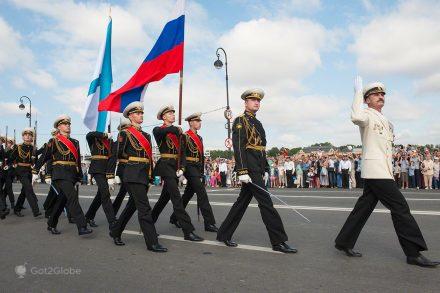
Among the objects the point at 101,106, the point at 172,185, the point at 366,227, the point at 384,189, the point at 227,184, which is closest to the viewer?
the point at 384,189

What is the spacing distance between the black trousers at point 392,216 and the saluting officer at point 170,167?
7.53 feet

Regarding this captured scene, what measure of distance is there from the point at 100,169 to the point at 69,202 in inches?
39.3

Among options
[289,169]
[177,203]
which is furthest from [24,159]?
[289,169]

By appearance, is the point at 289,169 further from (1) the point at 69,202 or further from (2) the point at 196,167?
(1) the point at 69,202

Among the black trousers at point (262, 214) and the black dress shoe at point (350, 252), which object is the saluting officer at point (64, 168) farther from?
the black dress shoe at point (350, 252)

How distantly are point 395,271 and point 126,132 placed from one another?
4.11 m

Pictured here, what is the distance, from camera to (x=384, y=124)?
526cm

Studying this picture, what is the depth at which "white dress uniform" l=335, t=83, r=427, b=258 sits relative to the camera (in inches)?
195

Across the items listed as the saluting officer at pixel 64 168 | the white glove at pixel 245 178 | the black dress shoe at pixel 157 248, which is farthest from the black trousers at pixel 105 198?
the white glove at pixel 245 178

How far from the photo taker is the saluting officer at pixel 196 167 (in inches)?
286

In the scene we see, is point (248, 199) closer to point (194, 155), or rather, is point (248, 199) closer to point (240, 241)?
point (240, 241)

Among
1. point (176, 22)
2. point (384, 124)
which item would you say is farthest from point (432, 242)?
point (176, 22)

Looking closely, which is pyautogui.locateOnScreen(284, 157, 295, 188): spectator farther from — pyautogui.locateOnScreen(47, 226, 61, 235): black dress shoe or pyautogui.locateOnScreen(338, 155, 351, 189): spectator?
pyautogui.locateOnScreen(47, 226, 61, 235): black dress shoe

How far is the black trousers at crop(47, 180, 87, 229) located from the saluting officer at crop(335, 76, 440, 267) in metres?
4.15
